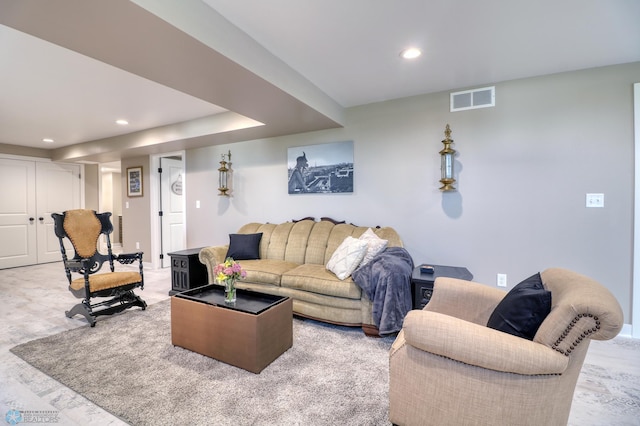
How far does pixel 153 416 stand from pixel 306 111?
8.96 feet

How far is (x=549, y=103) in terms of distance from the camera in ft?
8.87

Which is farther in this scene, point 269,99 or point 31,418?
point 269,99

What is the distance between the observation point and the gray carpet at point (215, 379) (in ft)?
5.19

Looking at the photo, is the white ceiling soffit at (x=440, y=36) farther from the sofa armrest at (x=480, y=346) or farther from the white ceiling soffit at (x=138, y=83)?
the sofa armrest at (x=480, y=346)

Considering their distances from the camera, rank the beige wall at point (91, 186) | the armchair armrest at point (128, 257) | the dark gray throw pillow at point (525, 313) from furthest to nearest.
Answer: the beige wall at point (91, 186)
the armchair armrest at point (128, 257)
the dark gray throw pillow at point (525, 313)

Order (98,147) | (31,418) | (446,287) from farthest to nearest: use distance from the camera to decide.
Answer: (98,147) < (446,287) < (31,418)

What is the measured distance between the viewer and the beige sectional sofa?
260 centimetres

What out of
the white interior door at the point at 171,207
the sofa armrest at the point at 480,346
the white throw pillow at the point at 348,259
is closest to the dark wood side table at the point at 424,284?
the white throw pillow at the point at 348,259

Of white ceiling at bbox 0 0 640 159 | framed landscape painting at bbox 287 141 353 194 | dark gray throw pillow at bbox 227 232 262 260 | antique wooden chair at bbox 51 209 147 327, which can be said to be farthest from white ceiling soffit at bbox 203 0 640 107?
antique wooden chair at bbox 51 209 147 327

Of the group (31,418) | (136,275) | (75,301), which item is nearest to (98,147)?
(75,301)

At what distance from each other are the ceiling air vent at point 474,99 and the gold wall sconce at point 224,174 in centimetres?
322

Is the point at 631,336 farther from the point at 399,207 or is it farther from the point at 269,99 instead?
the point at 269,99

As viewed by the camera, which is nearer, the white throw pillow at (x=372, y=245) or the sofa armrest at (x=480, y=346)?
the sofa armrest at (x=480, y=346)

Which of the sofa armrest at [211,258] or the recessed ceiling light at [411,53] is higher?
the recessed ceiling light at [411,53]
